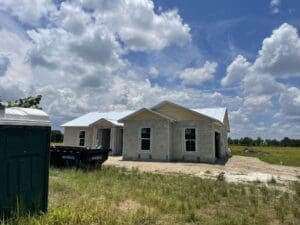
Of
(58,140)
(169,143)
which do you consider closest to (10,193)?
(169,143)

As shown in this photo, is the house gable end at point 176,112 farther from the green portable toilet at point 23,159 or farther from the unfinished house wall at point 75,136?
the green portable toilet at point 23,159

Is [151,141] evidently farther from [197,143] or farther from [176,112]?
[197,143]

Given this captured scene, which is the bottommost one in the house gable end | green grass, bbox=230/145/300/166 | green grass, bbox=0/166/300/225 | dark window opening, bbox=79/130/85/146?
green grass, bbox=0/166/300/225

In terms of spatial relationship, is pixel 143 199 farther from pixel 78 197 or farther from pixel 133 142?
pixel 133 142

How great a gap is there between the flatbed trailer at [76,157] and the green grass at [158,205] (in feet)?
10.2

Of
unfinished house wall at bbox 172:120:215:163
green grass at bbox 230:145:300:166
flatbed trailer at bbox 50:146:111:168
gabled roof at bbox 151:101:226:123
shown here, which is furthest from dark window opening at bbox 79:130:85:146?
green grass at bbox 230:145:300:166

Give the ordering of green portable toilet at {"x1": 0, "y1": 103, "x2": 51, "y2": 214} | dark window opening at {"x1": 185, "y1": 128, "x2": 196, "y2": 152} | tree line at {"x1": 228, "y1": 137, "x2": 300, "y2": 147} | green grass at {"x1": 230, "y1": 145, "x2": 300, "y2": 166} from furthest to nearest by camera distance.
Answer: tree line at {"x1": 228, "y1": 137, "x2": 300, "y2": 147} < green grass at {"x1": 230, "y1": 145, "x2": 300, "y2": 166} < dark window opening at {"x1": 185, "y1": 128, "x2": 196, "y2": 152} < green portable toilet at {"x1": 0, "y1": 103, "x2": 51, "y2": 214}

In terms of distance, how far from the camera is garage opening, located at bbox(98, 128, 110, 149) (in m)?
27.8

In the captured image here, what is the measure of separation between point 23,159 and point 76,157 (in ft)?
30.0

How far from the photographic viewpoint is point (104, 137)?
93.5 feet

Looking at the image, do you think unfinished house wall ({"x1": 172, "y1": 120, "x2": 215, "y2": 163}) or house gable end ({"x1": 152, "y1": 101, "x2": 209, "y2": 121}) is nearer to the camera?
unfinished house wall ({"x1": 172, "y1": 120, "x2": 215, "y2": 163})

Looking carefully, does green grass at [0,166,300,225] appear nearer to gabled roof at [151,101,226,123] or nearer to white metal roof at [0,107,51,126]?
white metal roof at [0,107,51,126]

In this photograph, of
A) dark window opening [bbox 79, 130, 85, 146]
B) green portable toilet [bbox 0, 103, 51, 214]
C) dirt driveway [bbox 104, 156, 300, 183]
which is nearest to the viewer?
green portable toilet [bbox 0, 103, 51, 214]

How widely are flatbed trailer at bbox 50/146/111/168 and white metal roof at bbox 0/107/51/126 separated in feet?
28.5
